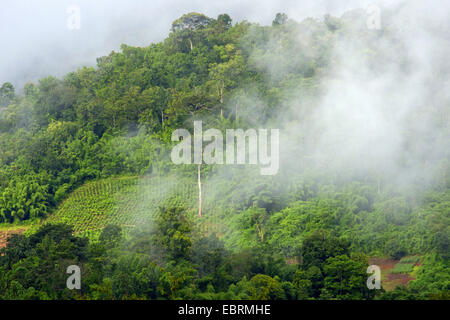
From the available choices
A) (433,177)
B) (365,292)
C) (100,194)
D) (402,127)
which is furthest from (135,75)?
(365,292)

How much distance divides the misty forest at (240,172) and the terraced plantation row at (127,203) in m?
0.10

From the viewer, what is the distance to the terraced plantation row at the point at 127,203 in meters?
26.6

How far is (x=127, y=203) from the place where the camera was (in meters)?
28.3

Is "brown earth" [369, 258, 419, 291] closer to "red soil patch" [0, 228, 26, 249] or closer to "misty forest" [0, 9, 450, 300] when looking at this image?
"misty forest" [0, 9, 450, 300]

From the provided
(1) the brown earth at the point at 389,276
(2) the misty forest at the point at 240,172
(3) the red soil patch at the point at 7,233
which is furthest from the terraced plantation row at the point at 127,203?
(1) the brown earth at the point at 389,276

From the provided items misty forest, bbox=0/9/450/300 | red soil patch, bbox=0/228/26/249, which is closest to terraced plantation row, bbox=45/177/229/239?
misty forest, bbox=0/9/450/300

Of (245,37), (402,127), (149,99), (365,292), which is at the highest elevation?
(245,37)

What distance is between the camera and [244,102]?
32.6 m

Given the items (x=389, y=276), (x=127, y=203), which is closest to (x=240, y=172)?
(x=127, y=203)

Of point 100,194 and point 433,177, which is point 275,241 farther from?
point 100,194

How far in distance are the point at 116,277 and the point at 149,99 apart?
1665cm

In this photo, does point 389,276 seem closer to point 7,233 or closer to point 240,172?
point 240,172

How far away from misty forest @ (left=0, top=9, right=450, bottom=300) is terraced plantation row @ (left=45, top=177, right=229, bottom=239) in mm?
96

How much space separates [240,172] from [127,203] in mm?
5550
